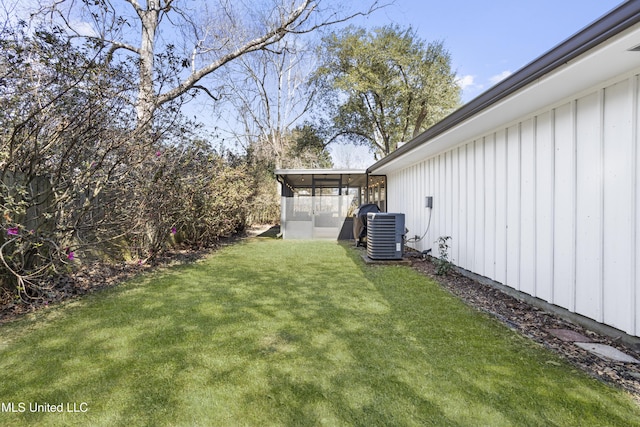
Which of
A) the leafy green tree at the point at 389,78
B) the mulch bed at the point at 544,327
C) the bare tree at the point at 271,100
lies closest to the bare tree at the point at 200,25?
the mulch bed at the point at 544,327

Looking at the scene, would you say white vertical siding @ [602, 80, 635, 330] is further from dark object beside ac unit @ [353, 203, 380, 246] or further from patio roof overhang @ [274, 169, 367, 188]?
patio roof overhang @ [274, 169, 367, 188]

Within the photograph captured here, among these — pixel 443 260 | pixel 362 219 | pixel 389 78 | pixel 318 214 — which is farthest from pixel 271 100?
pixel 443 260

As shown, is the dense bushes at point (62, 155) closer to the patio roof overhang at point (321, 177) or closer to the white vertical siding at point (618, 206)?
the white vertical siding at point (618, 206)

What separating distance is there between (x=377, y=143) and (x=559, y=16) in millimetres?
10267

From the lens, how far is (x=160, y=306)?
143 inches

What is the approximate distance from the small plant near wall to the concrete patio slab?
264cm

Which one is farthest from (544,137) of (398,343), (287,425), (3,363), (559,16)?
(559,16)

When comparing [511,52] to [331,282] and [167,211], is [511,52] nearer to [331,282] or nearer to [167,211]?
[331,282]

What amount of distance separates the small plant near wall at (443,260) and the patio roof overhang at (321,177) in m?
5.02

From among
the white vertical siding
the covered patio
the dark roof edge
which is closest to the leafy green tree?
the covered patio

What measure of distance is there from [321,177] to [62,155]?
1040 cm

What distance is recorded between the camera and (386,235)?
618 cm

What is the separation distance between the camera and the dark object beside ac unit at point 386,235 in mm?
6129

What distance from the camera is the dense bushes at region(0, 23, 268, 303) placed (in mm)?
3207
